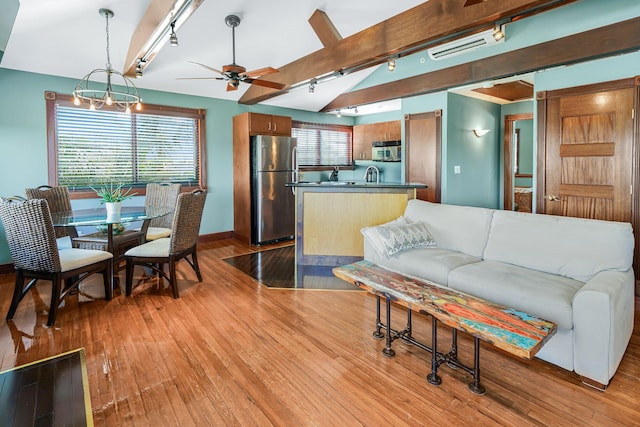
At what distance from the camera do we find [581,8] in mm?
3586

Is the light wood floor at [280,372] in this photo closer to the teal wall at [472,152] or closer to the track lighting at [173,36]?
the track lighting at [173,36]

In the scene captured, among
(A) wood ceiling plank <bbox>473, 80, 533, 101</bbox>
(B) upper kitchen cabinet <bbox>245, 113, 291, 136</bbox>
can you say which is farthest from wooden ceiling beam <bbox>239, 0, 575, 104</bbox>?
(A) wood ceiling plank <bbox>473, 80, 533, 101</bbox>

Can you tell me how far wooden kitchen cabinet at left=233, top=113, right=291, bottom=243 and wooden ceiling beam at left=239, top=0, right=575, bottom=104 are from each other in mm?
1425

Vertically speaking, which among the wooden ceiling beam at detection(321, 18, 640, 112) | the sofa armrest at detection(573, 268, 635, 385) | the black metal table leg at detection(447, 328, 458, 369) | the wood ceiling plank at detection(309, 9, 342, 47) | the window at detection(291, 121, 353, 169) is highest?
the wood ceiling plank at detection(309, 9, 342, 47)

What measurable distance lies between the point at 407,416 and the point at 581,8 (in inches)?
165

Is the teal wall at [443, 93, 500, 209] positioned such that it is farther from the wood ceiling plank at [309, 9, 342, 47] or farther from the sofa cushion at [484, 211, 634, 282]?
the sofa cushion at [484, 211, 634, 282]

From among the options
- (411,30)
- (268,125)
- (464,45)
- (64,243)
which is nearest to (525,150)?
(464,45)

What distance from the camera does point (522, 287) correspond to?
235 centimetres

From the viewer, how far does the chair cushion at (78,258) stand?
303 cm

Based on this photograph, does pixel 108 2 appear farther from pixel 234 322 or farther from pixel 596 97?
pixel 596 97

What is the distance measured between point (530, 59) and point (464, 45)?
73cm

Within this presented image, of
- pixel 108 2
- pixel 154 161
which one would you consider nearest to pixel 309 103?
pixel 154 161

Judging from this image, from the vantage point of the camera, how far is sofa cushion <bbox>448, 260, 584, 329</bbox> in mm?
→ 2156

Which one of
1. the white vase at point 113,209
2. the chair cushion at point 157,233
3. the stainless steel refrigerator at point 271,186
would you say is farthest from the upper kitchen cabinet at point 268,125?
the white vase at point 113,209
